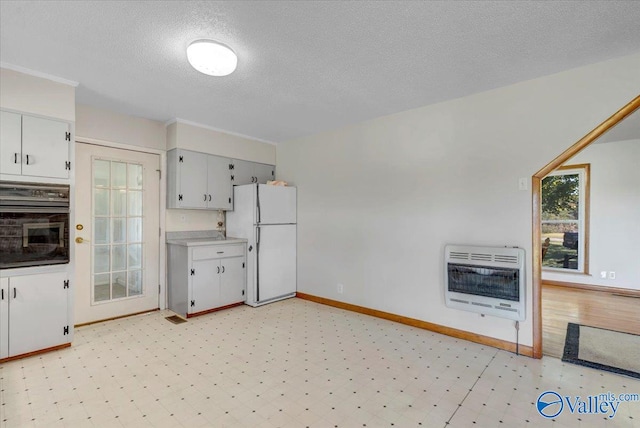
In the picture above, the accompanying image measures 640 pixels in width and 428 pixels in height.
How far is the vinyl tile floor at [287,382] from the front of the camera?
1.91 metres

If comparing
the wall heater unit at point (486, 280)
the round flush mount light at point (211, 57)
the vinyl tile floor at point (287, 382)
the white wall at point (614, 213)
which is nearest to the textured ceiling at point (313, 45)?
the round flush mount light at point (211, 57)

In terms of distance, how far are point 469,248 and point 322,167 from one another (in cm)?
226

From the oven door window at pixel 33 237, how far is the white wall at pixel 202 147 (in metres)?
1.33

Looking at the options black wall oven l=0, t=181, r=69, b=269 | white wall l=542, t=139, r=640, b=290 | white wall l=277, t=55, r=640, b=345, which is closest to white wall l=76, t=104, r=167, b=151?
black wall oven l=0, t=181, r=69, b=269

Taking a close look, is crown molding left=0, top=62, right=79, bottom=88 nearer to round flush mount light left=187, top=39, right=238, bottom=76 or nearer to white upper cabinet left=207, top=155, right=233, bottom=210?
round flush mount light left=187, top=39, right=238, bottom=76

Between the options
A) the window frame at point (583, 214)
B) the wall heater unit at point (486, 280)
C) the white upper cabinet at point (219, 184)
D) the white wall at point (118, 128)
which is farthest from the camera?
the window frame at point (583, 214)

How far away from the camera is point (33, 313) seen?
2.69m

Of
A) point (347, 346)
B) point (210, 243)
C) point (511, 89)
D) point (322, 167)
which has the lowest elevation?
point (347, 346)

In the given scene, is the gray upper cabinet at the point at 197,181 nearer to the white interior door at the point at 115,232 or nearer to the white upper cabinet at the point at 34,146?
the white interior door at the point at 115,232

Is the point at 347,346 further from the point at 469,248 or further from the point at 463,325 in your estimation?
the point at 469,248

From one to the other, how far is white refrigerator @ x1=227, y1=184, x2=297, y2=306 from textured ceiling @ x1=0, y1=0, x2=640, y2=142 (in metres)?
1.45

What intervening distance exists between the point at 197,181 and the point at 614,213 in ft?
21.9

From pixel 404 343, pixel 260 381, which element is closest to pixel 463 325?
pixel 404 343

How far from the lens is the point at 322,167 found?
4.45 m
